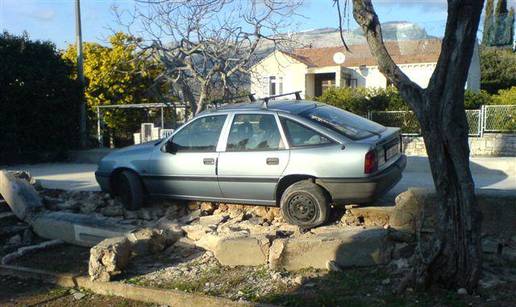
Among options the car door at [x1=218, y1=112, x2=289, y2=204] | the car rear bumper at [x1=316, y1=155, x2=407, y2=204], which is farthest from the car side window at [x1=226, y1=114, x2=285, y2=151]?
the car rear bumper at [x1=316, y1=155, x2=407, y2=204]

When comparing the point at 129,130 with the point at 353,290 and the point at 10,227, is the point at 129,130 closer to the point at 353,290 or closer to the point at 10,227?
the point at 10,227

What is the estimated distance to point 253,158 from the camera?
23.4ft

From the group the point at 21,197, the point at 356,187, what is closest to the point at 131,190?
the point at 21,197

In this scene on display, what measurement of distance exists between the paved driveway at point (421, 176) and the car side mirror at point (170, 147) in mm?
2870

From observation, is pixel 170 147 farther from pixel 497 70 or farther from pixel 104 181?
pixel 497 70

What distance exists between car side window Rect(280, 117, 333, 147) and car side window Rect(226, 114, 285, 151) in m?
0.13

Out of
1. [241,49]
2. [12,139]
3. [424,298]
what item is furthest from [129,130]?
[424,298]

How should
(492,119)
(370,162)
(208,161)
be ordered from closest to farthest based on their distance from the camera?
(370,162) < (208,161) < (492,119)

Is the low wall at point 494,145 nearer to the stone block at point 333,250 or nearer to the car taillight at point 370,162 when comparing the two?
the car taillight at point 370,162

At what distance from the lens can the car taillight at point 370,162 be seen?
6.46 metres

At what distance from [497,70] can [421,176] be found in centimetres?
3310

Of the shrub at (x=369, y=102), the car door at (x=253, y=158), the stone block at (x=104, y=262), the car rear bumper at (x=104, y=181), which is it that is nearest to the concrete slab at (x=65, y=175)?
the car rear bumper at (x=104, y=181)

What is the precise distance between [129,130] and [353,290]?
1410cm

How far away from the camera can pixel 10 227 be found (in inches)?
314
